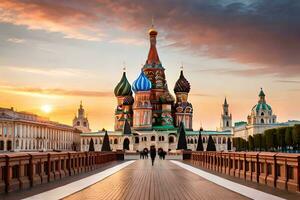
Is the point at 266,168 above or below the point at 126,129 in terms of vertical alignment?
below

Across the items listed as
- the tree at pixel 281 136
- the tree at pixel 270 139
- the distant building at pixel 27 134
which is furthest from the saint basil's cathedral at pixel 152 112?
the tree at pixel 281 136

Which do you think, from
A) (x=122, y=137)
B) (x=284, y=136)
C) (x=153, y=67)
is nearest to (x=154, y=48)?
(x=153, y=67)

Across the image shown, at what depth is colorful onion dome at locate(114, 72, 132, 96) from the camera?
495 feet

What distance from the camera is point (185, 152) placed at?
72688 millimetres

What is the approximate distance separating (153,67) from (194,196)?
128685 millimetres

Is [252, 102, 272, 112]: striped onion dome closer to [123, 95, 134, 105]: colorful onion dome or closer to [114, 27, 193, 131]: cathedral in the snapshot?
[114, 27, 193, 131]: cathedral

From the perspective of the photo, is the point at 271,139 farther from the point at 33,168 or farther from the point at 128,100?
the point at 33,168

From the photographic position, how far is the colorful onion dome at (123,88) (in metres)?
151

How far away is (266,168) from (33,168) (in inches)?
398

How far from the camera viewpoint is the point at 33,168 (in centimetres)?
2327

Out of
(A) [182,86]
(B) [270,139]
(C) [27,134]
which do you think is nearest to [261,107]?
(A) [182,86]

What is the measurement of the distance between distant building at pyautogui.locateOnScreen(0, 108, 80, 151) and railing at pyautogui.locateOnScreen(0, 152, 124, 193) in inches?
3839

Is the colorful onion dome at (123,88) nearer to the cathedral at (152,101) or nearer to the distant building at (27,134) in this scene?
the cathedral at (152,101)

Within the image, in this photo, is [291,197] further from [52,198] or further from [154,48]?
[154,48]
